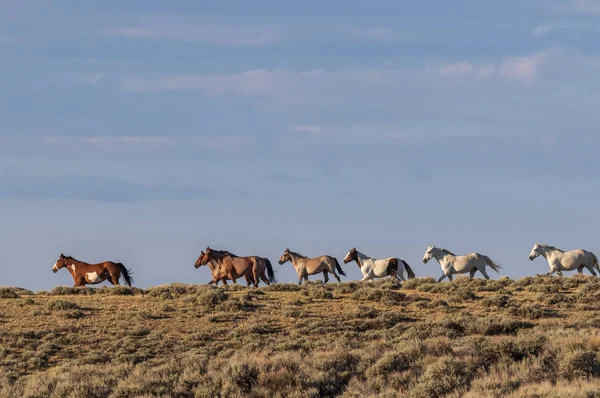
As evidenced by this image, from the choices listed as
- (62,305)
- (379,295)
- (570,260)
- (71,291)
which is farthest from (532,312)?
(71,291)

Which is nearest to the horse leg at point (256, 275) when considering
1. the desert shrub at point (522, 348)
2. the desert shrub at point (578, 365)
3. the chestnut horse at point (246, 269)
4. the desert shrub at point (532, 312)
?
the chestnut horse at point (246, 269)

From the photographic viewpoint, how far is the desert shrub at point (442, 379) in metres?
18.7

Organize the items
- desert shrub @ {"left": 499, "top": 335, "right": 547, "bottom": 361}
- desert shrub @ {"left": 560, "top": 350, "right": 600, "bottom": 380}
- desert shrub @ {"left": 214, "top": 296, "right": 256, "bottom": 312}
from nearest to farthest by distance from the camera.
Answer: desert shrub @ {"left": 560, "top": 350, "right": 600, "bottom": 380} < desert shrub @ {"left": 499, "top": 335, "right": 547, "bottom": 361} < desert shrub @ {"left": 214, "top": 296, "right": 256, "bottom": 312}

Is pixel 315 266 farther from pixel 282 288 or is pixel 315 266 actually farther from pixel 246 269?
pixel 282 288

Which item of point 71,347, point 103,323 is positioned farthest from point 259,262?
point 71,347

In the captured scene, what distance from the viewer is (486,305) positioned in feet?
105

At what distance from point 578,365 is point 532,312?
10.9m

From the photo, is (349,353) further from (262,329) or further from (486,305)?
(486,305)

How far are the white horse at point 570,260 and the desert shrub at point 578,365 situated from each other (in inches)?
881

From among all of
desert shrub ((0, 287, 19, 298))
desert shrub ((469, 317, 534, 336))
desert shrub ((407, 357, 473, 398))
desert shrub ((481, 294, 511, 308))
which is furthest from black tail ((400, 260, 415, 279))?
desert shrub ((407, 357, 473, 398))

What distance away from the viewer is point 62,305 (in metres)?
31.7

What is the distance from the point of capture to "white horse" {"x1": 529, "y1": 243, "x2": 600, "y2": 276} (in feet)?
137

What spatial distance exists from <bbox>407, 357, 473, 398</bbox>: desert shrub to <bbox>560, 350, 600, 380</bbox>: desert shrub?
80.2 inches

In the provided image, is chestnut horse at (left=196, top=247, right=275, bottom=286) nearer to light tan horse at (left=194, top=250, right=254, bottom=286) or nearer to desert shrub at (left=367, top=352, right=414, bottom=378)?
light tan horse at (left=194, top=250, right=254, bottom=286)
